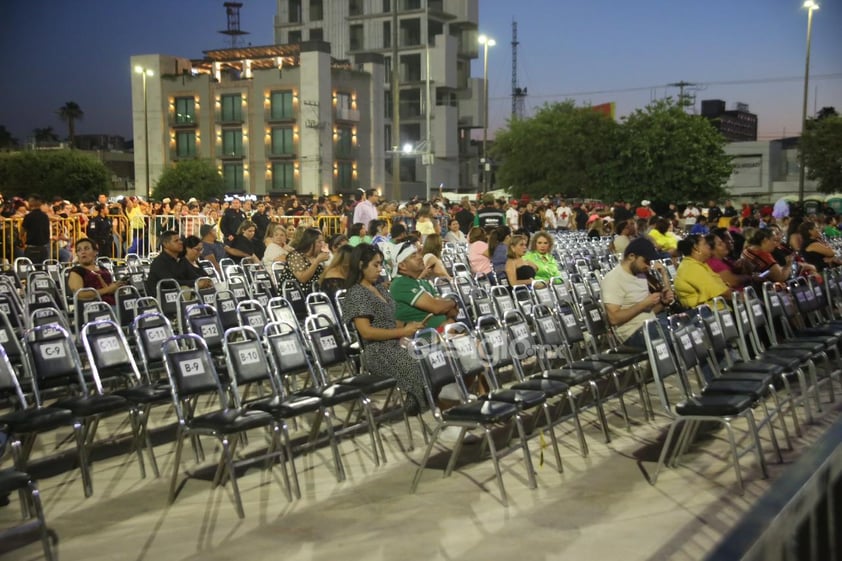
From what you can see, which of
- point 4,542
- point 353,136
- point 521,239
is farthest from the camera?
point 353,136

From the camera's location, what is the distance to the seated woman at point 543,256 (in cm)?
1109

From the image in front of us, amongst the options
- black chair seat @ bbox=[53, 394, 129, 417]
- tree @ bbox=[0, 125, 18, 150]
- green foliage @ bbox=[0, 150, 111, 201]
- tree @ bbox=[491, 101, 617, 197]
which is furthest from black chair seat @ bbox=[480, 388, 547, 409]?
tree @ bbox=[0, 125, 18, 150]

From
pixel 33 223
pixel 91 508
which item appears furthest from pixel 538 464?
pixel 33 223

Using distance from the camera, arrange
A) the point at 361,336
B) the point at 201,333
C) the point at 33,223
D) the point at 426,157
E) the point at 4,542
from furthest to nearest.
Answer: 1. the point at 426,157
2. the point at 33,223
3. the point at 201,333
4. the point at 361,336
5. the point at 4,542

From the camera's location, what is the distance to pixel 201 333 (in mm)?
7535

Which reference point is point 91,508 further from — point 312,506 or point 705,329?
point 705,329

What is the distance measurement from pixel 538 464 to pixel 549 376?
67cm

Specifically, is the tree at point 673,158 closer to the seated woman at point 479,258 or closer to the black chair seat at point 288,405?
the seated woman at point 479,258

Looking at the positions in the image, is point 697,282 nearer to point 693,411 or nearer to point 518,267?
point 518,267

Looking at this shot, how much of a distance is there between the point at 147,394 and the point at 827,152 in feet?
152

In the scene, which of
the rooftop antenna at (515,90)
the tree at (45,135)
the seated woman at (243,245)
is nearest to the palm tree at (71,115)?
the tree at (45,135)

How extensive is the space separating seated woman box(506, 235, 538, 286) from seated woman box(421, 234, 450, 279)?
2.36 feet

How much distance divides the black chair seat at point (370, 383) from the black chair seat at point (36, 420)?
1.85 m

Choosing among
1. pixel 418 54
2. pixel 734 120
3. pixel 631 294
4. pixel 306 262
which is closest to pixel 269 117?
pixel 418 54
